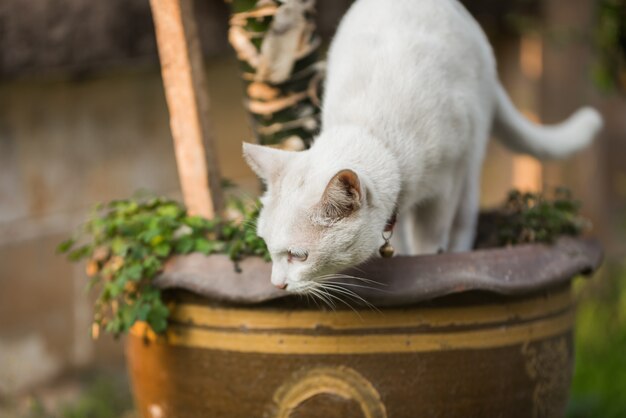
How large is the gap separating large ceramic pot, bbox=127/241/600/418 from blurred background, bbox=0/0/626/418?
4.29 feet

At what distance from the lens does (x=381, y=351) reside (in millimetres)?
1853

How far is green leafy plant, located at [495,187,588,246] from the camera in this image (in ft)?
7.25

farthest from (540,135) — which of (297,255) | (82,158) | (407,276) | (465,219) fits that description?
(82,158)

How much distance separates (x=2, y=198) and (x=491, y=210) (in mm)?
1871

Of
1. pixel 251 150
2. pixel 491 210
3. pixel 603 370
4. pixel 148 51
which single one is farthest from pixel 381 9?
pixel 603 370

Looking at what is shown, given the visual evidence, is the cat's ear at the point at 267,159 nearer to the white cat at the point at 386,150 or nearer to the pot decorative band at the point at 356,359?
the white cat at the point at 386,150

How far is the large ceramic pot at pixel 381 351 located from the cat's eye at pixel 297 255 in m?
0.18

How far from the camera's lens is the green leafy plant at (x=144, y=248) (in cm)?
196

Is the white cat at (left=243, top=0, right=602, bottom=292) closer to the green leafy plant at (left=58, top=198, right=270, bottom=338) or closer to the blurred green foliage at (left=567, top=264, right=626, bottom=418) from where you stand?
the green leafy plant at (left=58, top=198, right=270, bottom=338)

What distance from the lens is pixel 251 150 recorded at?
180cm

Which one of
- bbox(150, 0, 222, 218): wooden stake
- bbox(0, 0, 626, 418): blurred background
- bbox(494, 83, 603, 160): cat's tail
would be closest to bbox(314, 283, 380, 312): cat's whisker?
bbox(150, 0, 222, 218): wooden stake

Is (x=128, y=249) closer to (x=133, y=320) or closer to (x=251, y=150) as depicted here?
(x=133, y=320)

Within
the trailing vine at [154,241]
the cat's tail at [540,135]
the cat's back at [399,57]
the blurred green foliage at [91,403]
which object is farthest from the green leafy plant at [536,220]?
the blurred green foliage at [91,403]

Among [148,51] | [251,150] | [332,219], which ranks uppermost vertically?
[148,51]
